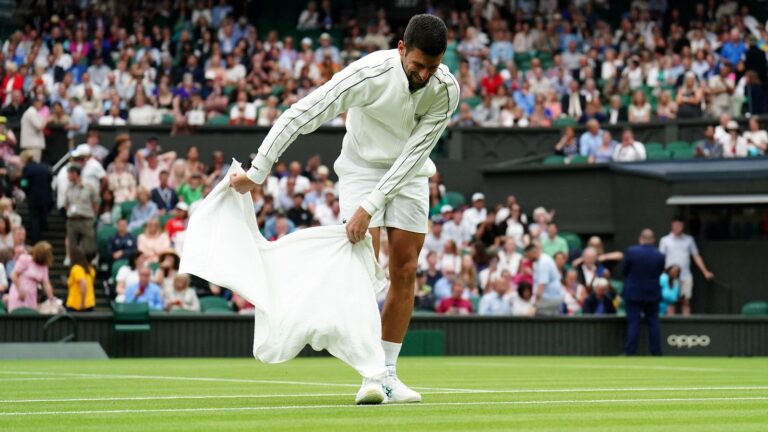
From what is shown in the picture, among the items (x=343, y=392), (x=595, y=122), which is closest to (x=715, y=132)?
(x=595, y=122)

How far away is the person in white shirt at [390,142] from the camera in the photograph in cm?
754

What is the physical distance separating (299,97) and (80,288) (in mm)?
8289

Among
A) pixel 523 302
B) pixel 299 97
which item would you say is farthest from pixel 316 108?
pixel 299 97

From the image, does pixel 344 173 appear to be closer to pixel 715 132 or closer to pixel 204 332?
pixel 204 332

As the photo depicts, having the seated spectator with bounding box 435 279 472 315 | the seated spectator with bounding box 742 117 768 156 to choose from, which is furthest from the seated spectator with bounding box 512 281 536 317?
the seated spectator with bounding box 742 117 768 156

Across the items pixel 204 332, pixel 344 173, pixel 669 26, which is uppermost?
pixel 669 26

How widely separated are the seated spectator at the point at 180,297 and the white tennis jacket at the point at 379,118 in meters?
12.2

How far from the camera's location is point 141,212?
22141 mm

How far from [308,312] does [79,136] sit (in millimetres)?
18439

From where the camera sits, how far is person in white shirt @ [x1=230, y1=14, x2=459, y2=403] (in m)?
7.54

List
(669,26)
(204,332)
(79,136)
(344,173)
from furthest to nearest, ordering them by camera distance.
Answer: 1. (669,26)
2. (79,136)
3. (204,332)
4. (344,173)

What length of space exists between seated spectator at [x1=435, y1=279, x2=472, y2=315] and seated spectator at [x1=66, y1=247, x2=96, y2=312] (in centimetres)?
511

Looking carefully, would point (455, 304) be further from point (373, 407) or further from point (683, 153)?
point (373, 407)

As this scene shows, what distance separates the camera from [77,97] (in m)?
26.2
